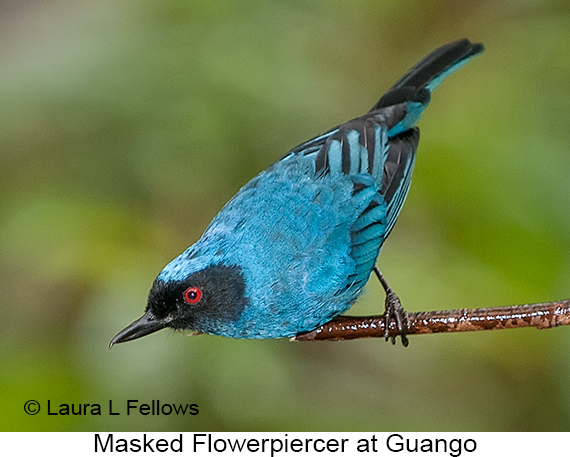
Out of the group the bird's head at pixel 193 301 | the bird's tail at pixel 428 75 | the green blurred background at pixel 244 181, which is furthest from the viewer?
the bird's tail at pixel 428 75

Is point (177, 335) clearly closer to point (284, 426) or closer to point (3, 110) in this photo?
point (284, 426)

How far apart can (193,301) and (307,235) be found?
0.50 metres

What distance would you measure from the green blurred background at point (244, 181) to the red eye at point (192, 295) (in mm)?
344

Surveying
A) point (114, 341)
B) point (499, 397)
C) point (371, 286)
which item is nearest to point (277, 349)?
point (371, 286)

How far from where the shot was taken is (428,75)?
10.2ft

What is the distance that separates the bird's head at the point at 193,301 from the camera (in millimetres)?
2324

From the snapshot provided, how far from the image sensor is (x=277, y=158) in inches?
126

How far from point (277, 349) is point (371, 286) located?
0.50 meters

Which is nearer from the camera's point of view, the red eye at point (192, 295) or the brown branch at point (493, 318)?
the brown branch at point (493, 318)

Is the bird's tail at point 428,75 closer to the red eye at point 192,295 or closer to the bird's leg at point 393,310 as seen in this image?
the bird's leg at point 393,310

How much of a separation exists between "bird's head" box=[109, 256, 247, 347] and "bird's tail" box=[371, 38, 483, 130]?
108cm

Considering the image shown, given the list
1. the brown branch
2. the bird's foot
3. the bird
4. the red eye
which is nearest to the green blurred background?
the bird's foot

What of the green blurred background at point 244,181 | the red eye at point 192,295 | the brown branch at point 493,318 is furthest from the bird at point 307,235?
the brown branch at point 493,318

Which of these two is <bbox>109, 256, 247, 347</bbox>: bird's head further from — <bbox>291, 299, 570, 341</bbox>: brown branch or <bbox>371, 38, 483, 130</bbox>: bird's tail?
<bbox>371, 38, 483, 130</bbox>: bird's tail
